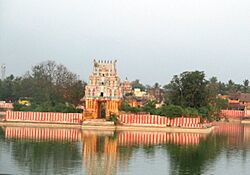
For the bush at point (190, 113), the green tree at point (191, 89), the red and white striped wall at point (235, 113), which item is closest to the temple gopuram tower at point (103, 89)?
the bush at point (190, 113)

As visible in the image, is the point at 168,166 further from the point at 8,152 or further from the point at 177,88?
the point at 177,88

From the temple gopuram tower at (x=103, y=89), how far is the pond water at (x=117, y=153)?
6.76 meters

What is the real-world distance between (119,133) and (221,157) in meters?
15.0

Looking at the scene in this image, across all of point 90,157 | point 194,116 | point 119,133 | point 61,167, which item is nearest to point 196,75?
point 194,116

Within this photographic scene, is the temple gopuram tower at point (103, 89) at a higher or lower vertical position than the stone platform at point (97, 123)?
higher

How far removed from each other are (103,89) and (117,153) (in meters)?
20.5

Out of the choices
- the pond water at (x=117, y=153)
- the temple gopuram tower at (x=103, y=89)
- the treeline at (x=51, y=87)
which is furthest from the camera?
the treeline at (x=51, y=87)

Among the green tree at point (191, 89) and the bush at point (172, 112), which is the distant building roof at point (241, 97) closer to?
the green tree at point (191, 89)

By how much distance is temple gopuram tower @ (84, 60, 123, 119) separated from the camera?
160ft

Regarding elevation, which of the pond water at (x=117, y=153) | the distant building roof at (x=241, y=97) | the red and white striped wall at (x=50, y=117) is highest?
the distant building roof at (x=241, y=97)

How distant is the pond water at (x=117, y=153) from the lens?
75.9 ft

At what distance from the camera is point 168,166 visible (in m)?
24.6

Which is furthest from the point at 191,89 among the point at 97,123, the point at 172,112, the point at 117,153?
the point at 117,153

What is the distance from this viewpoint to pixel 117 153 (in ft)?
95.3
